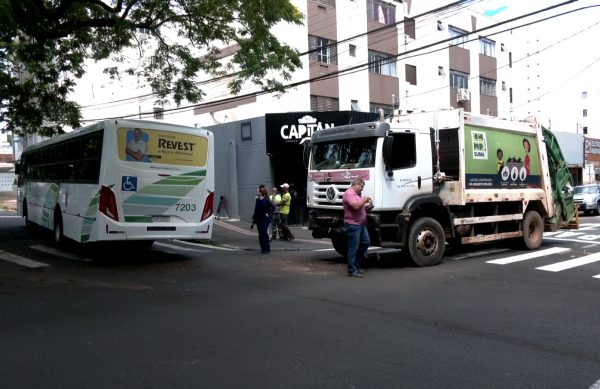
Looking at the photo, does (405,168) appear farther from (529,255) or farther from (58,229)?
(58,229)

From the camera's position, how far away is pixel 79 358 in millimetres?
5176

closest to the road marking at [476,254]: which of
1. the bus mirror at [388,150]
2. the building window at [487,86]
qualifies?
the bus mirror at [388,150]

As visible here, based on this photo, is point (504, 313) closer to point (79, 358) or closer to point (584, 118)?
point (79, 358)

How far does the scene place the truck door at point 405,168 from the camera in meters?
10.5

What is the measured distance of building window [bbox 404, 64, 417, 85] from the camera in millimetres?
32013

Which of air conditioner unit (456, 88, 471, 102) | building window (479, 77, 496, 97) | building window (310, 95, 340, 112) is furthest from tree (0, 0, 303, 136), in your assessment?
building window (479, 77, 496, 97)

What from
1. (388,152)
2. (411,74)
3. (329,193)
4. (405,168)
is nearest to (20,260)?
(329,193)

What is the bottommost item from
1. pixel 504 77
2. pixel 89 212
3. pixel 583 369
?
pixel 583 369

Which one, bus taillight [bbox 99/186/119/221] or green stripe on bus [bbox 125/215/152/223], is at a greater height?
bus taillight [bbox 99/186/119/221]

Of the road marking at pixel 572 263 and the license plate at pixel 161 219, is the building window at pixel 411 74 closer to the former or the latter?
the road marking at pixel 572 263

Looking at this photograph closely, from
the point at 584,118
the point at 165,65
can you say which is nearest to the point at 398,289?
the point at 165,65

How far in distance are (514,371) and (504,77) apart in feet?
133

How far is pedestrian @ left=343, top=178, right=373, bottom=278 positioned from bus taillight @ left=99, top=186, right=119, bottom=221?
4.69m

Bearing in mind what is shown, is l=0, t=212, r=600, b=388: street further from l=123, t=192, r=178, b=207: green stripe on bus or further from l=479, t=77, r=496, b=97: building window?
l=479, t=77, r=496, b=97: building window
